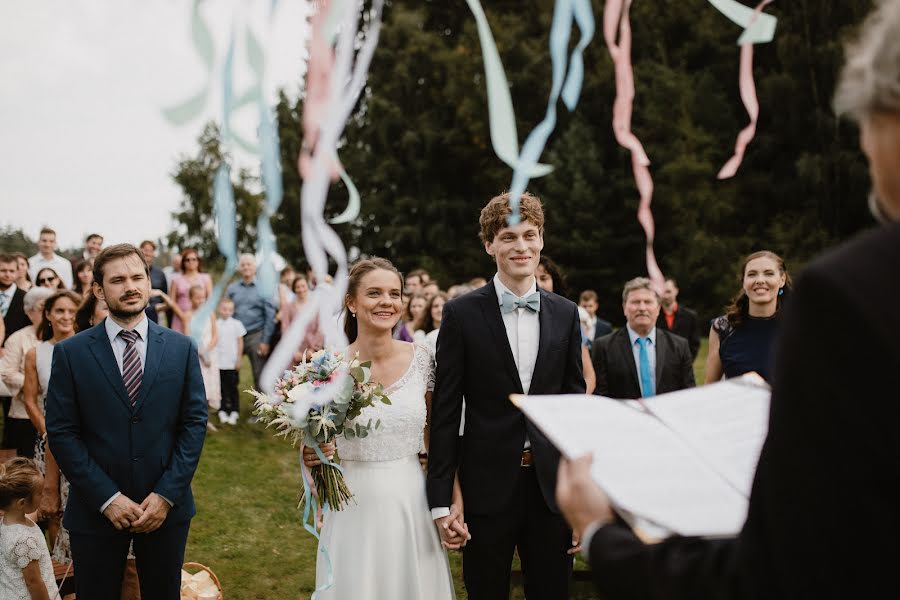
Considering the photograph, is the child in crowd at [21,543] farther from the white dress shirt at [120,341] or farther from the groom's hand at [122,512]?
the white dress shirt at [120,341]

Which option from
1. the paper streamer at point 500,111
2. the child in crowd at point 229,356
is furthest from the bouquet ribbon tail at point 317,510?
the child in crowd at point 229,356

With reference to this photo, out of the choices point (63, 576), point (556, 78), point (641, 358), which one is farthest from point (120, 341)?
point (641, 358)

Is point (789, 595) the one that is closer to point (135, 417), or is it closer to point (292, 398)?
point (292, 398)

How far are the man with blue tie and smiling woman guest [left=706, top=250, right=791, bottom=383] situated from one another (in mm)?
763

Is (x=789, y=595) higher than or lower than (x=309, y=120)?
lower

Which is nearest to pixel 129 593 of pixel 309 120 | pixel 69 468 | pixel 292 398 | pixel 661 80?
pixel 69 468

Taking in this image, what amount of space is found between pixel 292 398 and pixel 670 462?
2.39 m

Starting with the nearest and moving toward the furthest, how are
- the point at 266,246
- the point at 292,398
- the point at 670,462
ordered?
the point at 670,462, the point at 266,246, the point at 292,398

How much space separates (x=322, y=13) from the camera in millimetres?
2992

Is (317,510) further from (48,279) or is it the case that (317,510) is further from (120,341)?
(48,279)

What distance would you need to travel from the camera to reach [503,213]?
3.47 meters

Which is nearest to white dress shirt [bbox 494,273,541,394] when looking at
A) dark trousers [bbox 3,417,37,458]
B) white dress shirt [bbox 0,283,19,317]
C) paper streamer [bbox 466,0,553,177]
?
paper streamer [bbox 466,0,553,177]

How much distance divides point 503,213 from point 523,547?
1.51 metres

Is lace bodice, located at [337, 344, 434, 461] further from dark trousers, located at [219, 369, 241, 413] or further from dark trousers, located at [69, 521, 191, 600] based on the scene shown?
dark trousers, located at [219, 369, 241, 413]
